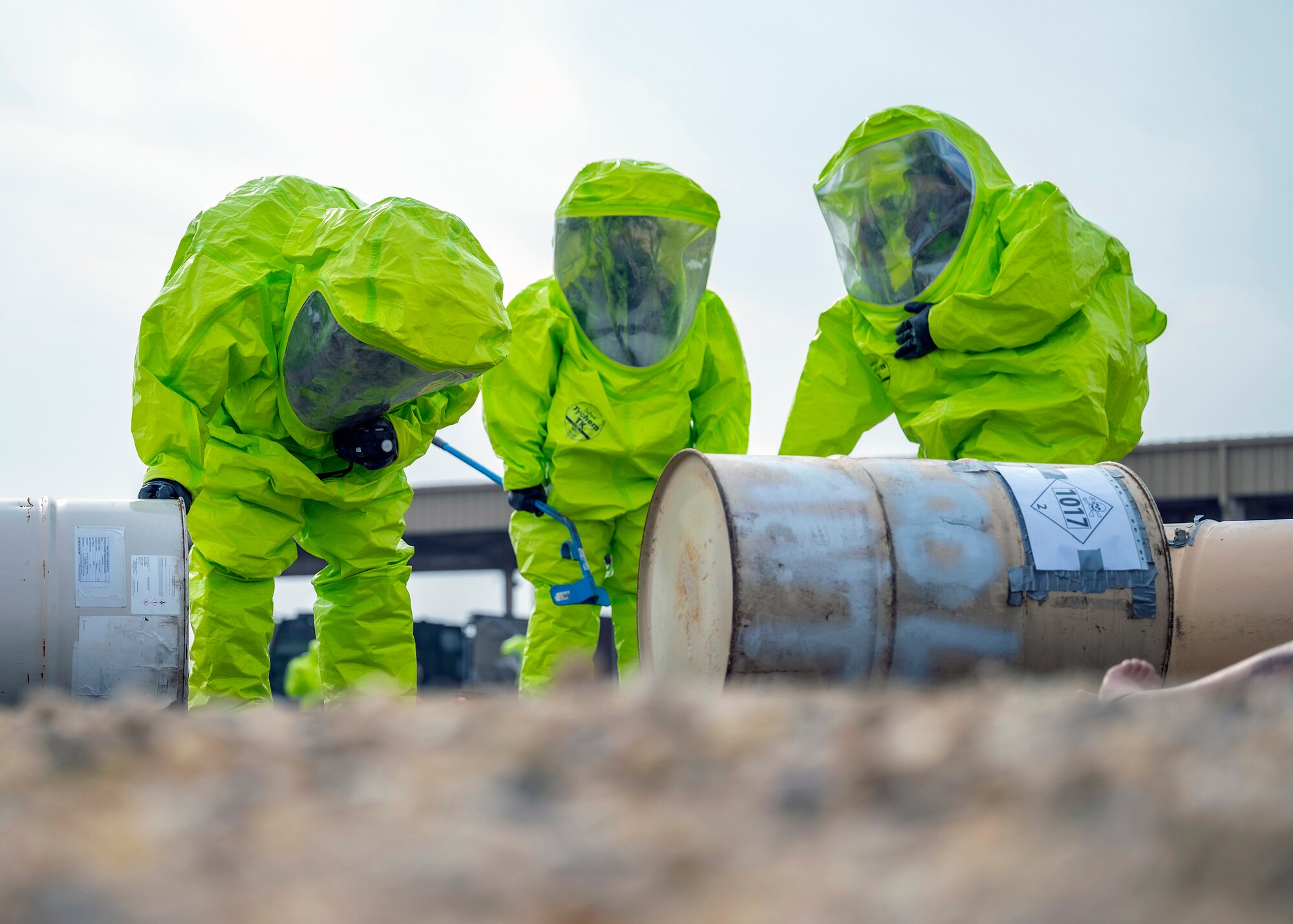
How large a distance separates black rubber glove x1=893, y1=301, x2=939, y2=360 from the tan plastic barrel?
134cm

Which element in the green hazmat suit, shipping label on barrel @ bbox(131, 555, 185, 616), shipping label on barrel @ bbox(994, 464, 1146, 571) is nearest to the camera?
shipping label on barrel @ bbox(994, 464, 1146, 571)

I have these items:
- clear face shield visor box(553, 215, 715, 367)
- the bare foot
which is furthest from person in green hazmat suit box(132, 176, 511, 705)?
the bare foot

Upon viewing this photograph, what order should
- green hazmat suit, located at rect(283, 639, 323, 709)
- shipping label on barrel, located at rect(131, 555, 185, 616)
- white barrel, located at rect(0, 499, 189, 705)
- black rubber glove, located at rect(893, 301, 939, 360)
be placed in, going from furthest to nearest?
green hazmat suit, located at rect(283, 639, 323, 709) → black rubber glove, located at rect(893, 301, 939, 360) → shipping label on barrel, located at rect(131, 555, 185, 616) → white barrel, located at rect(0, 499, 189, 705)

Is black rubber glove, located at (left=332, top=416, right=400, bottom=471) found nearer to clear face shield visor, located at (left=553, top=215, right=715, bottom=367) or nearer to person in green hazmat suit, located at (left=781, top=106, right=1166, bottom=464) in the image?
clear face shield visor, located at (left=553, top=215, right=715, bottom=367)

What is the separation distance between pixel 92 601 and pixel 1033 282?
3249mm

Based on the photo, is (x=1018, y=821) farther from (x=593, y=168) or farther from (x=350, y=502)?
(x=593, y=168)

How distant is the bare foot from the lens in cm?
213

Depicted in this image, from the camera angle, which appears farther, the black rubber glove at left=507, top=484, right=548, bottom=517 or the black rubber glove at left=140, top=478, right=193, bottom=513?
the black rubber glove at left=507, top=484, right=548, bottom=517

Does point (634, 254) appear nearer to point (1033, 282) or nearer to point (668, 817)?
point (1033, 282)

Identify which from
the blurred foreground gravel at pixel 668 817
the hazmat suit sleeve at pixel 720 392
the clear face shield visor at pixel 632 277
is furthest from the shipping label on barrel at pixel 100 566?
the hazmat suit sleeve at pixel 720 392

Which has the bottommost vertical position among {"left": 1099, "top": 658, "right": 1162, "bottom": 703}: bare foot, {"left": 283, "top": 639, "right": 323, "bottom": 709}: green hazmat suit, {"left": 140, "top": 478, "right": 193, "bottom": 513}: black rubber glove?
{"left": 283, "top": 639, "right": 323, "bottom": 709}: green hazmat suit

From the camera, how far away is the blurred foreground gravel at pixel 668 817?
77cm

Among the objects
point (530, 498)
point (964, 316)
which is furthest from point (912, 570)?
point (530, 498)

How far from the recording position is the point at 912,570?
289cm
